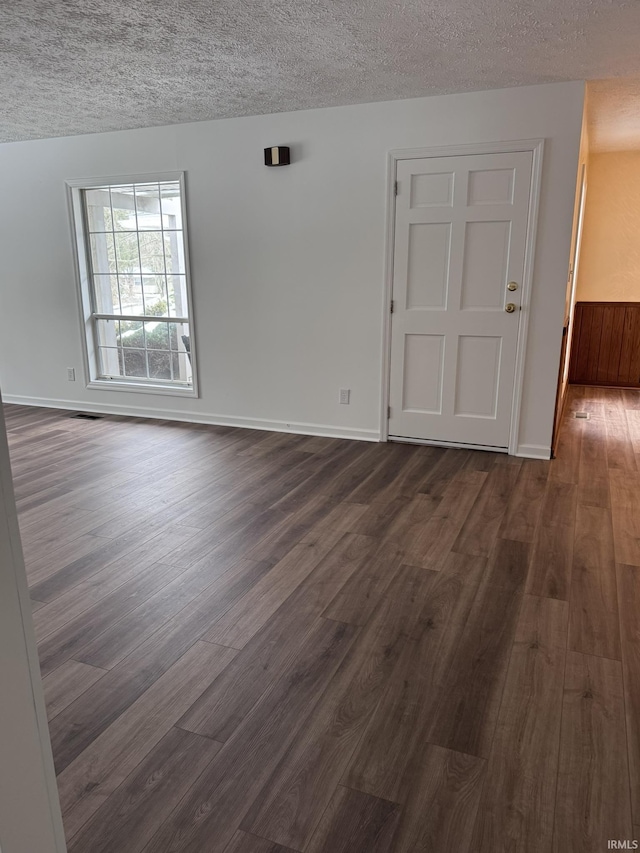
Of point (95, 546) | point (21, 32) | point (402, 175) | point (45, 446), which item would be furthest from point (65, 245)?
point (95, 546)

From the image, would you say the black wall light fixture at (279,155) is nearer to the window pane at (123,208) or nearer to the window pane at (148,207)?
the window pane at (148,207)

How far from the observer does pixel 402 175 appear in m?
4.31

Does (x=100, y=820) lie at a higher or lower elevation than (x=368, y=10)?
lower

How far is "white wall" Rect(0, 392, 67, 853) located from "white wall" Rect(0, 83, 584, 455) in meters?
3.90

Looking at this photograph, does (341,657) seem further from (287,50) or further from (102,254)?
(102,254)

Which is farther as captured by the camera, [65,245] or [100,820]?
[65,245]

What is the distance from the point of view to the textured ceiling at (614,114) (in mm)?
3932

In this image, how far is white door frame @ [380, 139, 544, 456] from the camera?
3969mm

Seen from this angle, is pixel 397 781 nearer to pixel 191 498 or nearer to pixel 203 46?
pixel 191 498

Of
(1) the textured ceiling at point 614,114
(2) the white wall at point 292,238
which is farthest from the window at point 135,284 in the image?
(1) the textured ceiling at point 614,114

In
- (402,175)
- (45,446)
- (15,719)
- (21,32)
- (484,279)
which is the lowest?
(45,446)

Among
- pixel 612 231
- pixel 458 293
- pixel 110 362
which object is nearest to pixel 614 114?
pixel 458 293

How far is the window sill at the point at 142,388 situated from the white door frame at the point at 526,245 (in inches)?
72.4

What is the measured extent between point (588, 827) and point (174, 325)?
16.2 ft
